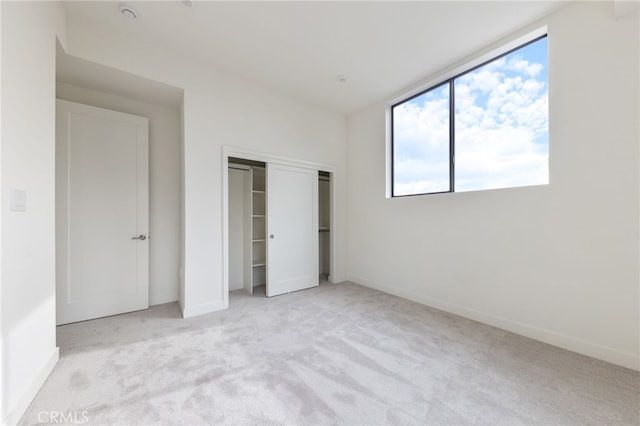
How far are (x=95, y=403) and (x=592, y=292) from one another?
3.76m

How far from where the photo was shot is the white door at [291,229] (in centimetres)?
360

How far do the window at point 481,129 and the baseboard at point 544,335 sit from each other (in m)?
1.41

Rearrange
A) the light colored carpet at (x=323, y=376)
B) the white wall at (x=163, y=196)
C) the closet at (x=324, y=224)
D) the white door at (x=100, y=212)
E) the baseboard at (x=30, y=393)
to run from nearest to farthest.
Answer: the baseboard at (x=30, y=393)
the light colored carpet at (x=323, y=376)
the white door at (x=100, y=212)
the white wall at (x=163, y=196)
the closet at (x=324, y=224)

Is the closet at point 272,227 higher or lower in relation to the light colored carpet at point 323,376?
higher

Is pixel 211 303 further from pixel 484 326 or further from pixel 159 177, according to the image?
pixel 484 326

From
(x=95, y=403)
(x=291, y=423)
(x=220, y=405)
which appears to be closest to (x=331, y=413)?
(x=291, y=423)

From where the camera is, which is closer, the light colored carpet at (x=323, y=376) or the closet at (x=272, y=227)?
the light colored carpet at (x=323, y=376)

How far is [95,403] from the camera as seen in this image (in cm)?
150

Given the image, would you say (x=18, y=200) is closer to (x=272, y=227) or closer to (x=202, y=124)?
(x=202, y=124)

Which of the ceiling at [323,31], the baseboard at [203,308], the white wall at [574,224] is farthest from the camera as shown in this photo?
the baseboard at [203,308]

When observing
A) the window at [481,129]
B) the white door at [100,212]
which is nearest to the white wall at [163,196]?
the white door at [100,212]

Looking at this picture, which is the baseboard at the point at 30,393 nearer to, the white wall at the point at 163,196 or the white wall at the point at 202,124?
the white wall at the point at 202,124

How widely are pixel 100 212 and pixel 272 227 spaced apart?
80.2 inches

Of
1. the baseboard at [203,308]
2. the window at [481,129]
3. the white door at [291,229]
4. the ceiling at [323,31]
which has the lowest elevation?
the baseboard at [203,308]
